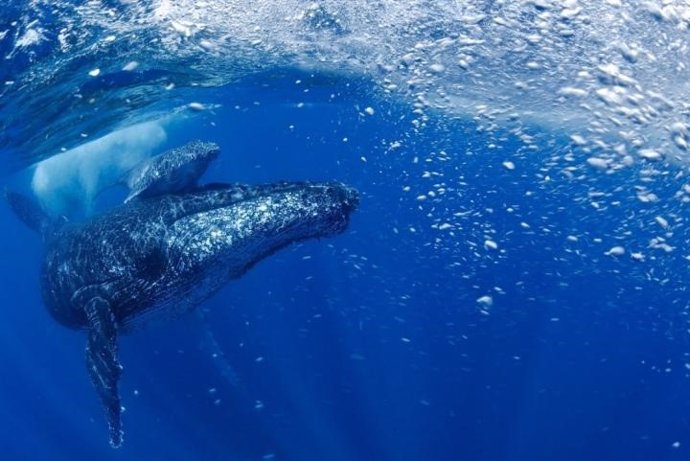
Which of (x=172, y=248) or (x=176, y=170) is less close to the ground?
(x=176, y=170)

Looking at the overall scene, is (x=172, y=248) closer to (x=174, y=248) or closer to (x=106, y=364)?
(x=174, y=248)

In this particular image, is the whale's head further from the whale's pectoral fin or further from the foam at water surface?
the foam at water surface

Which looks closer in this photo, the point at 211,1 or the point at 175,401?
the point at 211,1

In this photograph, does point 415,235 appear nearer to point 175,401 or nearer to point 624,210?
point 624,210

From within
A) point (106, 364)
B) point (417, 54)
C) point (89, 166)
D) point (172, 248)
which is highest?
point (172, 248)

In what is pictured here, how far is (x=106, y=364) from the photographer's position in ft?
23.8

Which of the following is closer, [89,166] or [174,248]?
[174,248]

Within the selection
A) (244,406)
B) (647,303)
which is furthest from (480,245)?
(244,406)

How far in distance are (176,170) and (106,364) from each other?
13.1ft

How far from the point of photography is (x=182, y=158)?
400 inches

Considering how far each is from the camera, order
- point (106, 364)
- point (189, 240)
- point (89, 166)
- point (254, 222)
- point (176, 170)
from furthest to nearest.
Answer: point (89, 166) → point (176, 170) → point (189, 240) → point (254, 222) → point (106, 364)

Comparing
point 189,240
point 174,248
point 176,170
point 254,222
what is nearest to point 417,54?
point 176,170

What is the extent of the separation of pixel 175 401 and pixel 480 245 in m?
23.3

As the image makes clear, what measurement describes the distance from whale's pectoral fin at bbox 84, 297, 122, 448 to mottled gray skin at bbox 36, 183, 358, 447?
0.04 feet
